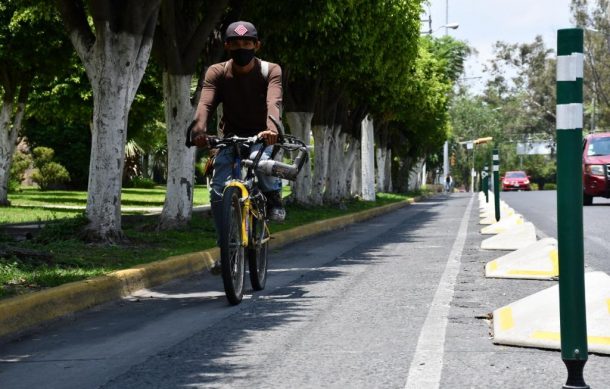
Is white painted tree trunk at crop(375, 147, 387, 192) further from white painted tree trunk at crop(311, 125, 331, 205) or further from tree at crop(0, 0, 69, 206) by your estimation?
tree at crop(0, 0, 69, 206)

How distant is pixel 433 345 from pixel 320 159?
22349 millimetres

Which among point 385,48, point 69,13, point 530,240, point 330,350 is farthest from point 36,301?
point 385,48

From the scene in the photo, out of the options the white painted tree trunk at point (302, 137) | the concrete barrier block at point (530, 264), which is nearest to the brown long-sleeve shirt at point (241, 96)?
the concrete barrier block at point (530, 264)

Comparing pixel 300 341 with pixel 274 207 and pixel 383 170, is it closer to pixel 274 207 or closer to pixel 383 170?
pixel 274 207

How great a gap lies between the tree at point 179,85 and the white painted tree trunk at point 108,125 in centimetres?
244

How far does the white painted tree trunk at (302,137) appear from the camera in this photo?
82.2 feet

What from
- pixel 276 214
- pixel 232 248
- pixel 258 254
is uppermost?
pixel 276 214

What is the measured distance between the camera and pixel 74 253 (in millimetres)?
10094

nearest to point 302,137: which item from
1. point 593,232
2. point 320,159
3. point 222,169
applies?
point 320,159

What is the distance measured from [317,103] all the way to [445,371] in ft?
75.6

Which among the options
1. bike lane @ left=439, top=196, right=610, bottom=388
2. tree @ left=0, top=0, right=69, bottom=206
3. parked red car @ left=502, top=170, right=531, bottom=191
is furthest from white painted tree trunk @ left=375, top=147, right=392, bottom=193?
bike lane @ left=439, top=196, right=610, bottom=388

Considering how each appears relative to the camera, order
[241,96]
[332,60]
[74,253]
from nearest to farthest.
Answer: [241,96] → [74,253] → [332,60]

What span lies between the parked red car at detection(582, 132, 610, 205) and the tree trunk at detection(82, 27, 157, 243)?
52.9 ft

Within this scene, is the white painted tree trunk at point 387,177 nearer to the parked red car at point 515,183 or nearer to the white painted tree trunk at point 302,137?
the parked red car at point 515,183
